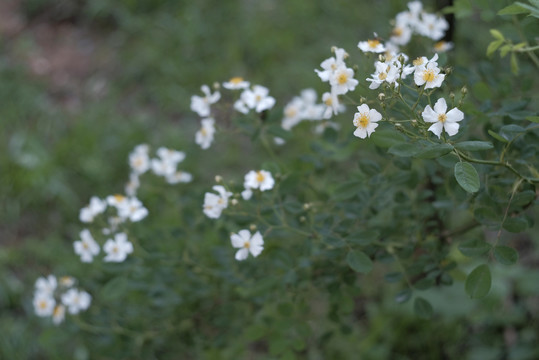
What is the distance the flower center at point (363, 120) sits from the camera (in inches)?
41.5

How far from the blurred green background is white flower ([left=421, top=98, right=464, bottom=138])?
36.2 inches

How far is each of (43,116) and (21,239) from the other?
30.0 inches

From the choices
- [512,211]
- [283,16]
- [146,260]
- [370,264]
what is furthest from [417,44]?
[283,16]

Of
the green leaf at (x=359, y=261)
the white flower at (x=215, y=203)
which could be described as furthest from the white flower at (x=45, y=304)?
the green leaf at (x=359, y=261)

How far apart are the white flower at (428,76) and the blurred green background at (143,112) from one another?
0.87m

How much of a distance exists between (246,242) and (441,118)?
0.53 metres

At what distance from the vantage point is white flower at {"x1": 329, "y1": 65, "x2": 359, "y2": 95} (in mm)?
1203

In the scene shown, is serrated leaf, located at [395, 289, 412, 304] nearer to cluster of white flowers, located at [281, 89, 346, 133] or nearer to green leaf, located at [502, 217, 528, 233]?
green leaf, located at [502, 217, 528, 233]

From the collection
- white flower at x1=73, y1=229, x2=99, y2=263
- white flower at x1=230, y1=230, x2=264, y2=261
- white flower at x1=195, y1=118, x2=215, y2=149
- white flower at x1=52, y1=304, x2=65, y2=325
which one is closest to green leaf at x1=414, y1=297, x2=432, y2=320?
white flower at x1=230, y1=230, x2=264, y2=261

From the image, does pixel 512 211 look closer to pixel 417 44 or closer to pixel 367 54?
pixel 367 54

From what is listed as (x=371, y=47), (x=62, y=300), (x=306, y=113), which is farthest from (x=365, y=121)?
(x=62, y=300)

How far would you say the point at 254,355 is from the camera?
7.13ft

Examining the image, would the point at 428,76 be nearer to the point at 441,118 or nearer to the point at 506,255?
the point at 441,118

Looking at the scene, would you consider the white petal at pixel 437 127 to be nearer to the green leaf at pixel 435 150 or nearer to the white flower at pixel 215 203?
the green leaf at pixel 435 150
